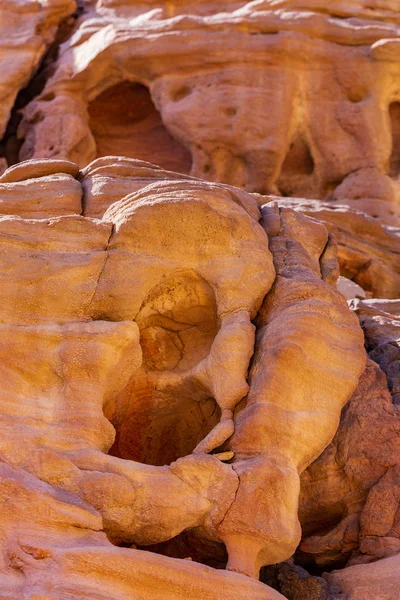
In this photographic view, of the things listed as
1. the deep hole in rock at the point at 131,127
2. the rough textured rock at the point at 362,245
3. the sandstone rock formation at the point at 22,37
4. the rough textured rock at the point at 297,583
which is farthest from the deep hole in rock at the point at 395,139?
the rough textured rock at the point at 297,583

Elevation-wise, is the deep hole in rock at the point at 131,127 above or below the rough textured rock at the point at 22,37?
below

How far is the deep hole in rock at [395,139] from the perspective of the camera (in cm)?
1783

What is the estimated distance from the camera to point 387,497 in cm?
792

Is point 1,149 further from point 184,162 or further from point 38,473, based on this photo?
point 38,473

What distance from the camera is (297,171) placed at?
17.9 metres

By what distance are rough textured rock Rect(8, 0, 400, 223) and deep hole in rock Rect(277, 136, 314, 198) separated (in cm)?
2

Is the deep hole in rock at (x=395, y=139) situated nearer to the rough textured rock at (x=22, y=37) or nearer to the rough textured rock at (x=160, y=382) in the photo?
the rough textured rock at (x=22, y=37)

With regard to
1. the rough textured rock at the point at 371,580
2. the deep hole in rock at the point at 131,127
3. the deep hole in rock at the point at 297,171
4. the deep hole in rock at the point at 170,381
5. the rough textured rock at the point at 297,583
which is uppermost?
the deep hole in rock at the point at 170,381

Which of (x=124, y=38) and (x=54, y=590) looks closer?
(x=54, y=590)

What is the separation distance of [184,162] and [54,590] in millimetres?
13942

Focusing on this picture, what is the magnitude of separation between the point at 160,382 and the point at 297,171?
10.4 metres

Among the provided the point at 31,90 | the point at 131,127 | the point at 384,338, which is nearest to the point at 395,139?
the point at 131,127

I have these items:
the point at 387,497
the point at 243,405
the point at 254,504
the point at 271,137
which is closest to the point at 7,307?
the point at 243,405

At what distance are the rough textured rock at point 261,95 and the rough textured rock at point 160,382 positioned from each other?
7.71m
